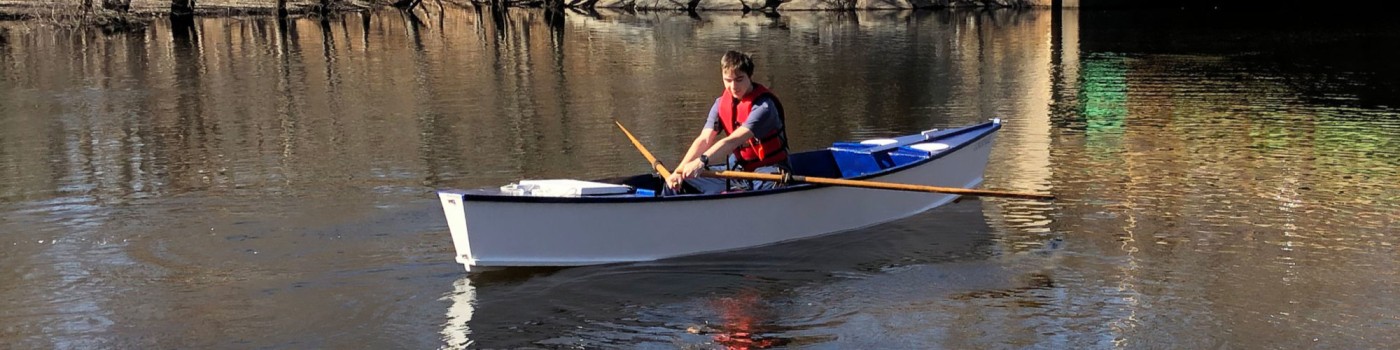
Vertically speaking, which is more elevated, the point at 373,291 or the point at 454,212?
the point at 454,212

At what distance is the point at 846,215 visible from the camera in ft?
36.3

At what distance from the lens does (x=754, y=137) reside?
10.3m

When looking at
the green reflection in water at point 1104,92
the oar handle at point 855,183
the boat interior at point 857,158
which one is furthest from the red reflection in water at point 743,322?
the green reflection in water at point 1104,92

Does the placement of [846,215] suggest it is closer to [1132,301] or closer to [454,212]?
[1132,301]

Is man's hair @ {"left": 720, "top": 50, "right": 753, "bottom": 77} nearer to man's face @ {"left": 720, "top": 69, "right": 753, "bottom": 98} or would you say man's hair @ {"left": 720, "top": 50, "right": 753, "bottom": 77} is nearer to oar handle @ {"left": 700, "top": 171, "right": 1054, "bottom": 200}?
man's face @ {"left": 720, "top": 69, "right": 753, "bottom": 98}

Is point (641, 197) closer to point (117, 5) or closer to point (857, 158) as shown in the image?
point (857, 158)

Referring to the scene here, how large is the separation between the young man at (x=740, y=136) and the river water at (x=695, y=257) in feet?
2.04

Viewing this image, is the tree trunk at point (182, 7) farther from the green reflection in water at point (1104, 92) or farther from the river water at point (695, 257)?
the green reflection in water at point (1104, 92)

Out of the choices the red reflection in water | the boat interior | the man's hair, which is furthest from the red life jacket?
the red reflection in water

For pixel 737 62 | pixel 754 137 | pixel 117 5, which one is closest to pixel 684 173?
pixel 754 137

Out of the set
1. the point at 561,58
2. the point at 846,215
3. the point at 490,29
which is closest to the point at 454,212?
the point at 846,215

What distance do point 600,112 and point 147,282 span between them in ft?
31.3

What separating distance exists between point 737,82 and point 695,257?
1.26 metres

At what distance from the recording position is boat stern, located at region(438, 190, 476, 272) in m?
9.02
